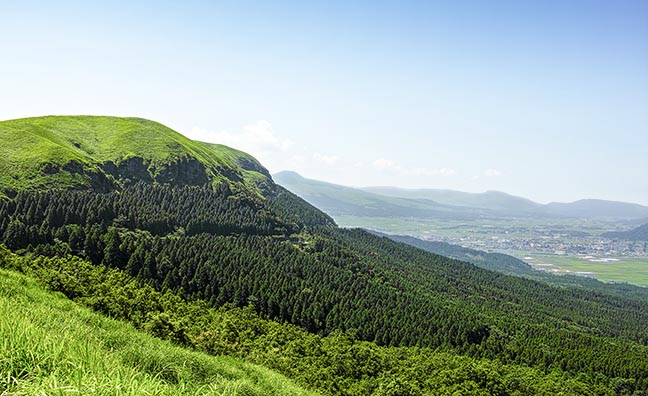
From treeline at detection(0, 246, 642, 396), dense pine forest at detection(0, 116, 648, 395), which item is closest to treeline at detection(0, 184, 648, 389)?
dense pine forest at detection(0, 116, 648, 395)

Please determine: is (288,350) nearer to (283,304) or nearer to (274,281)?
(283,304)

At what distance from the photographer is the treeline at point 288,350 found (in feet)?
167

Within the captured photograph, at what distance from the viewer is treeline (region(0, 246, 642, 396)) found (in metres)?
50.9

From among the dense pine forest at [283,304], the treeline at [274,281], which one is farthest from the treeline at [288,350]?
the treeline at [274,281]

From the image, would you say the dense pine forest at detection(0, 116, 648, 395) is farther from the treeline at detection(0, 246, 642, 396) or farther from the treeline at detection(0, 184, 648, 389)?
the treeline at detection(0, 184, 648, 389)

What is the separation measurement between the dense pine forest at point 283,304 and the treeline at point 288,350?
33cm

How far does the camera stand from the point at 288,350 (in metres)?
71.3

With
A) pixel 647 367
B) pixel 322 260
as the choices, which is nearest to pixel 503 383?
pixel 647 367

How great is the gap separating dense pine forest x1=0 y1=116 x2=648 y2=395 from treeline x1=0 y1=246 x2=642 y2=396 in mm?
333

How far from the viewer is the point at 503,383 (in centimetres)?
7944

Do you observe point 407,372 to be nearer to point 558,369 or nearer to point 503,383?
point 503,383

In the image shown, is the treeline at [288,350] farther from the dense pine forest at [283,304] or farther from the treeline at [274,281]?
the treeline at [274,281]

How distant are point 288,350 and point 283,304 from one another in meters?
47.7

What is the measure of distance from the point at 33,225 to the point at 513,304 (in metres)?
198
